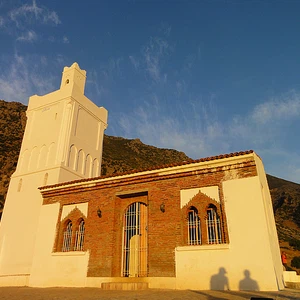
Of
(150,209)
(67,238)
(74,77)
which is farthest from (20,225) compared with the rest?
(74,77)

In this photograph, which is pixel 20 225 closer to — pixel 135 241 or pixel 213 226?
pixel 135 241

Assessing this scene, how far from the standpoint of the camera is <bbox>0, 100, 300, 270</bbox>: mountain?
148ft

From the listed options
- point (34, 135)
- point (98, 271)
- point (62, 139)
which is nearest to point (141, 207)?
point (98, 271)

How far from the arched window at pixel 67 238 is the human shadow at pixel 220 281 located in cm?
696

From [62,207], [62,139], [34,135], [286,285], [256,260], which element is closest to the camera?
[256,260]

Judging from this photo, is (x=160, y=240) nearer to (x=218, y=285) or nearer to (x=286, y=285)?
(x=218, y=285)

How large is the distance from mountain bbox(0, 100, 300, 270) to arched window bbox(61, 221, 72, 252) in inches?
1127

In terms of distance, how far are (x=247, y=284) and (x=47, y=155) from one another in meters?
14.8

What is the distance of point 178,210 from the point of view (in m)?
12.2

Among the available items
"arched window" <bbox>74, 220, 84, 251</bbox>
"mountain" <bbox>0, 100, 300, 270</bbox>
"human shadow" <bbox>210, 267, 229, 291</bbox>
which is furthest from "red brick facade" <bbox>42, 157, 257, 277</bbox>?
"mountain" <bbox>0, 100, 300, 270</bbox>

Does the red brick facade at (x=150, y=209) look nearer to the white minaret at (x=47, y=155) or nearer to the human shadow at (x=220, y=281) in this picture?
the human shadow at (x=220, y=281)

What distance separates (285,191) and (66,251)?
6223 centimetres

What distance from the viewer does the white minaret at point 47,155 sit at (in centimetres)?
1775

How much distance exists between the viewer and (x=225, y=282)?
10.4m
